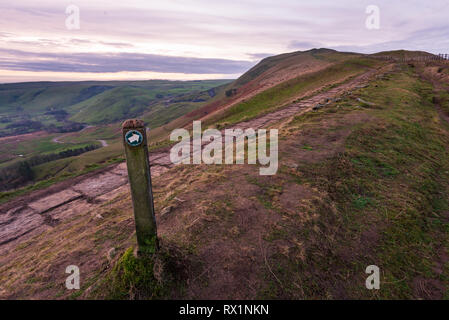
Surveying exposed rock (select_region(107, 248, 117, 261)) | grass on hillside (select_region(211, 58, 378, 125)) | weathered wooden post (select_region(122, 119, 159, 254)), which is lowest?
exposed rock (select_region(107, 248, 117, 261))

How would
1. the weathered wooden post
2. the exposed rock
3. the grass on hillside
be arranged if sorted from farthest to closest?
the grass on hillside
the exposed rock
the weathered wooden post

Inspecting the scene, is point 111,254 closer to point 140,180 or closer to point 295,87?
point 140,180

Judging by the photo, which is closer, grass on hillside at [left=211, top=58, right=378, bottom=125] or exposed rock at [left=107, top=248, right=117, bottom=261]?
exposed rock at [left=107, top=248, right=117, bottom=261]

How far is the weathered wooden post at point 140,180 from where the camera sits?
401cm

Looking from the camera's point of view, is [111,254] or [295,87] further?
[295,87]

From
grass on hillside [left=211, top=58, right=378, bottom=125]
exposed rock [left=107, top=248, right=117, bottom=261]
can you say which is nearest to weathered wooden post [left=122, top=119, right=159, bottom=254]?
exposed rock [left=107, top=248, right=117, bottom=261]

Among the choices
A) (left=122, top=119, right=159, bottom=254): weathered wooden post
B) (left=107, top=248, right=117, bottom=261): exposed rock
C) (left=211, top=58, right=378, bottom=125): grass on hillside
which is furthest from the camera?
(left=211, top=58, right=378, bottom=125): grass on hillside

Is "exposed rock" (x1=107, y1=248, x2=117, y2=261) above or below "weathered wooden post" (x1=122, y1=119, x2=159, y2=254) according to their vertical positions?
below

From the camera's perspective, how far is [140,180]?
425 centimetres

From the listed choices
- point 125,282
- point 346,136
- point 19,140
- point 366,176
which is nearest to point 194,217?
point 125,282

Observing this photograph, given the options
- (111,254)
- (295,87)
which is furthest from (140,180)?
(295,87)

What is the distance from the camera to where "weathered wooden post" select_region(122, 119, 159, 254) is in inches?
158

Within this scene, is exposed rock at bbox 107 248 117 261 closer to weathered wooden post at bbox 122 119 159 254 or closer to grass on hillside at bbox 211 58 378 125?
weathered wooden post at bbox 122 119 159 254
